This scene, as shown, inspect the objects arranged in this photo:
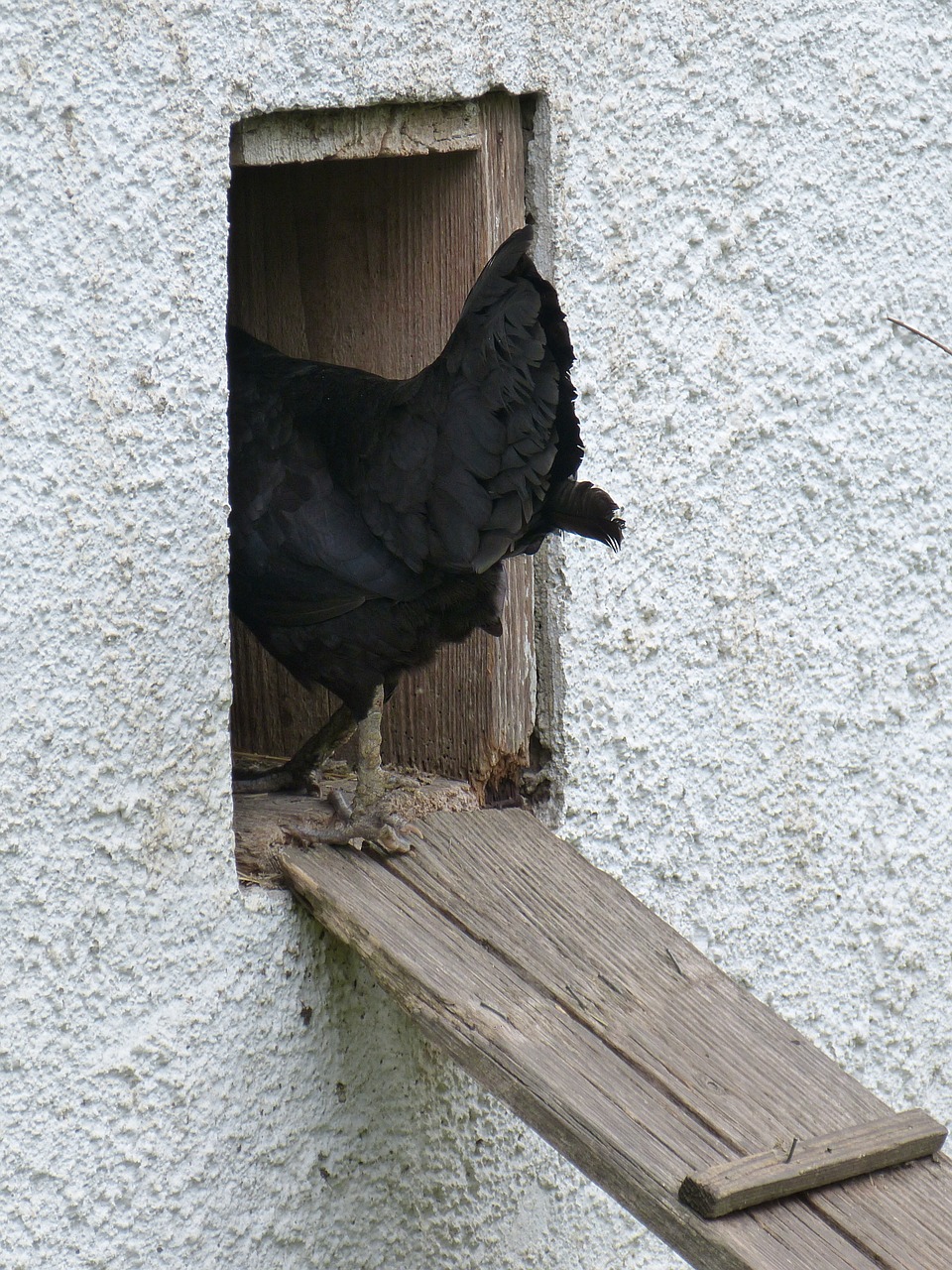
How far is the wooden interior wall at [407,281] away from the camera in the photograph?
95.0 inches

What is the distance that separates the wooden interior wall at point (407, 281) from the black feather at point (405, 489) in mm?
161

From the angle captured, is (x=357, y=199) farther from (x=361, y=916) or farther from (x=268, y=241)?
(x=361, y=916)

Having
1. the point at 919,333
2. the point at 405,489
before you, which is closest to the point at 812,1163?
the point at 405,489

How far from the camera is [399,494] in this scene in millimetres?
2252

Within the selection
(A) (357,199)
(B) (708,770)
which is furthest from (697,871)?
(A) (357,199)

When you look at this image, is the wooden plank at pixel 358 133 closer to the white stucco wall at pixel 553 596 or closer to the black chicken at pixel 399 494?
the white stucco wall at pixel 553 596

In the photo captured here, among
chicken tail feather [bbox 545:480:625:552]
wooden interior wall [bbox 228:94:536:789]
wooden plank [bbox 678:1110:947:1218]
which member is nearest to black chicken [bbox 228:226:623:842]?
chicken tail feather [bbox 545:480:625:552]

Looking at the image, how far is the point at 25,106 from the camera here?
5.78ft

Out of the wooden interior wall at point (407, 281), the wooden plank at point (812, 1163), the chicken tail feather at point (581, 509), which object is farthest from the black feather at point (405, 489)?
the wooden plank at point (812, 1163)

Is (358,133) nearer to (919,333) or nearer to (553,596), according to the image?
(553,596)

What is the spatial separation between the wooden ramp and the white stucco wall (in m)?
0.20

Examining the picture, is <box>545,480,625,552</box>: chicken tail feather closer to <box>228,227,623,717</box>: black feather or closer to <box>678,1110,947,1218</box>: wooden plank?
<box>228,227,623,717</box>: black feather

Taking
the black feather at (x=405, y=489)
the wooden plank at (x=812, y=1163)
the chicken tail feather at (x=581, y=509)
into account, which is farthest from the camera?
the chicken tail feather at (x=581, y=509)

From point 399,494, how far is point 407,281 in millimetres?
507
